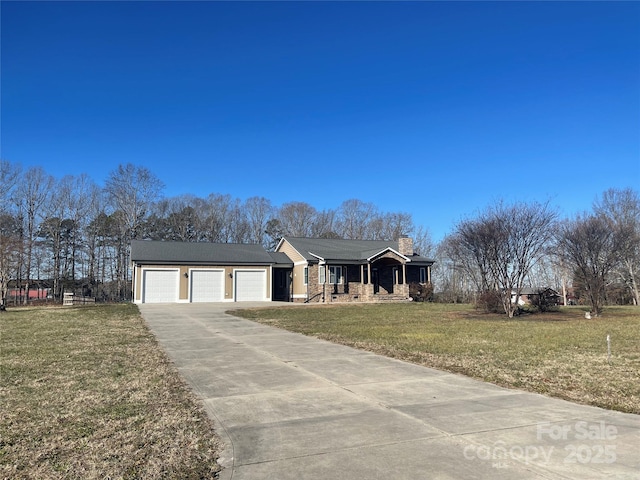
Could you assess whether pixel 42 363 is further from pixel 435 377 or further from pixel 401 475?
pixel 401 475

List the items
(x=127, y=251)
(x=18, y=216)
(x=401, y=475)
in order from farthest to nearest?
1. (x=127, y=251)
2. (x=18, y=216)
3. (x=401, y=475)

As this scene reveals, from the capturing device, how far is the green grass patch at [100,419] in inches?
143

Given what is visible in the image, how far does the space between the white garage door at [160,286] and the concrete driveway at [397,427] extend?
23.7 metres

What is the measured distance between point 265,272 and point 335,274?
5123mm

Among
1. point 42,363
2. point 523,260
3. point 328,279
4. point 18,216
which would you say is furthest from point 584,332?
point 18,216

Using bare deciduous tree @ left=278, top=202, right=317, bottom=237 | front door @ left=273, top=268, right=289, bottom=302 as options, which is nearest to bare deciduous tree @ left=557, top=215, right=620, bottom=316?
front door @ left=273, top=268, right=289, bottom=302

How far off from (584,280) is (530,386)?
16.0 m

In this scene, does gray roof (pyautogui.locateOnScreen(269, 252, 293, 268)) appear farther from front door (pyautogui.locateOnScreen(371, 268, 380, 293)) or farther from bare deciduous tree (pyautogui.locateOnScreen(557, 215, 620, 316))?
bare deciduous tree (pyautogui.locateOnScreen(557, 215, 620, 316))

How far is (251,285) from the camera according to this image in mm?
32594

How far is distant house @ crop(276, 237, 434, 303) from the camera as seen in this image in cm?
3172

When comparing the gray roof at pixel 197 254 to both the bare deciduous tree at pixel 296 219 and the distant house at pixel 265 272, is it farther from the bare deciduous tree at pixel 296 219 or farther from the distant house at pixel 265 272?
the bare deciduous tree at pixel 296 219

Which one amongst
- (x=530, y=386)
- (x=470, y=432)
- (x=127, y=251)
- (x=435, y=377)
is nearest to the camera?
(x=470, y=432)

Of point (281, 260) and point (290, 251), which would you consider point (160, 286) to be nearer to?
point (281, 260)

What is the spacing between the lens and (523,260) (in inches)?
738
